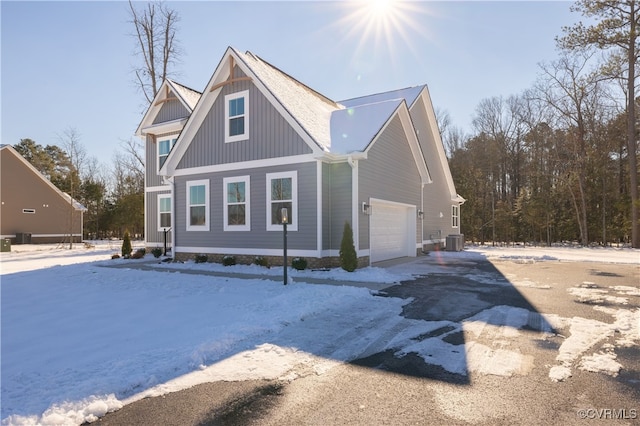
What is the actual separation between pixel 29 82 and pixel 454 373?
17.0 metres

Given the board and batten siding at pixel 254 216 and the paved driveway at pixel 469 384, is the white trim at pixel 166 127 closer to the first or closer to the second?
the board and batten siding at pixel 254 216

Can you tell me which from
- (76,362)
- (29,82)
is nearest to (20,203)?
(29,82)

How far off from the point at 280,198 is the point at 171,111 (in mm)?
9059

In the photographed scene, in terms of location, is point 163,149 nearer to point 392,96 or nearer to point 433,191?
point 392,96

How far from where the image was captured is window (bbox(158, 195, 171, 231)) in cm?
1619

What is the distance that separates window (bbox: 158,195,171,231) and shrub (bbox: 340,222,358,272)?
9.50 meters

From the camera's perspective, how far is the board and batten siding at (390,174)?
1132 cm

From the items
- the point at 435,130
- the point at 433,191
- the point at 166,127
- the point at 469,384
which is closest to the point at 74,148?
the point at 166,127

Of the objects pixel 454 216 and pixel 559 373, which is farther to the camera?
pixel 454 216

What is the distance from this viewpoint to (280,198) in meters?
11.3

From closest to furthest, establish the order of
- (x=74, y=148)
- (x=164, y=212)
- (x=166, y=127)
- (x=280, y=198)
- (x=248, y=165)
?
(x=280, y=198) < (x=248, y=165) < (x=166, y=127) < (x=164, y=212) < (x=74, y=148)

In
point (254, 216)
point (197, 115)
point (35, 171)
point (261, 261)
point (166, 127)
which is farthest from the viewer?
point (35, 171)

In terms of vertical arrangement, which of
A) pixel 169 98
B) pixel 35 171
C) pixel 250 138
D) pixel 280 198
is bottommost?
pixel 280 198

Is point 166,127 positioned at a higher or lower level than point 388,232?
higher
